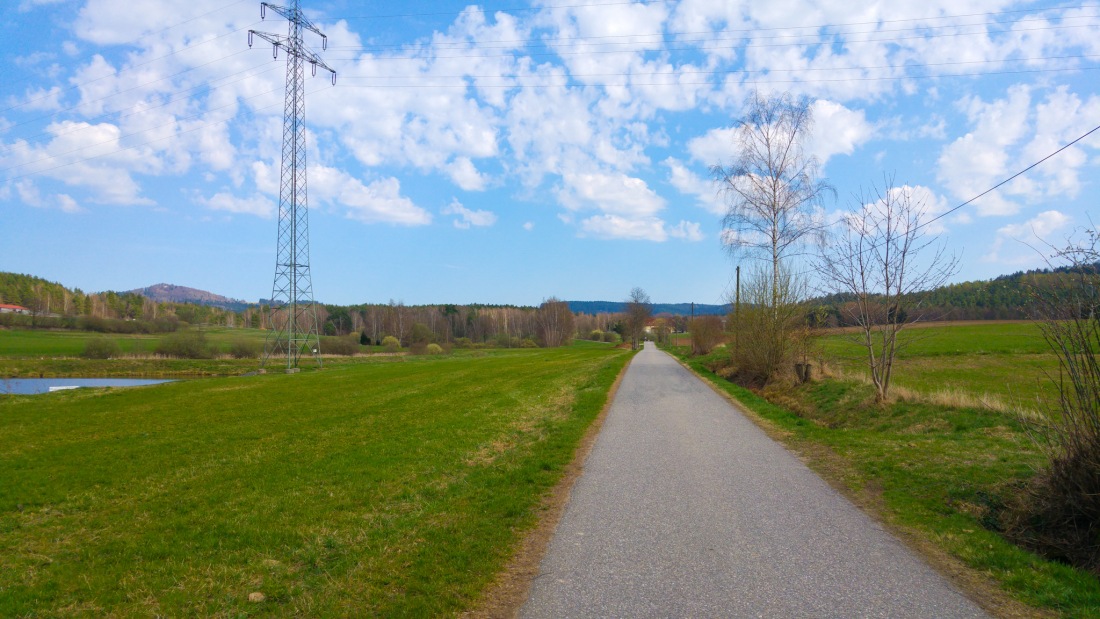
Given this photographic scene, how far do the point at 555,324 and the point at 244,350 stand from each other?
67736mm

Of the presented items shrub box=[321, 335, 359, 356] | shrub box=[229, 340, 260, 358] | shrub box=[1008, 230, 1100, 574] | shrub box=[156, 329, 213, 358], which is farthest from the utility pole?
shrub box=[321, 335, 359, 356]

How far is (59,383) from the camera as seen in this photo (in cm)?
3650

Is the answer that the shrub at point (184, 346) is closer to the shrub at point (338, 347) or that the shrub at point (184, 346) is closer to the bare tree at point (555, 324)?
the shrub at point (338, 347)

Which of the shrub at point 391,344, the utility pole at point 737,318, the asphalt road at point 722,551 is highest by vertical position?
the utility pole at point 737,318

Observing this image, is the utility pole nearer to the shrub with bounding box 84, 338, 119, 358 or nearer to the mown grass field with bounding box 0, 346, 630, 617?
the mown grass field with bounding box 0, 346, 630, 617

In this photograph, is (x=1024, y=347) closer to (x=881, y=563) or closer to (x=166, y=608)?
(x=881, y=563)

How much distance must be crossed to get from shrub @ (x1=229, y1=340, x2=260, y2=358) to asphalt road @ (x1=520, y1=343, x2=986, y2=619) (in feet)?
174

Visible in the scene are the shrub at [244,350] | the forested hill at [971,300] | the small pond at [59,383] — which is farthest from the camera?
the shrub at [244,350]

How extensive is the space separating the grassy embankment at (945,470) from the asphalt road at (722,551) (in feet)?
1.40

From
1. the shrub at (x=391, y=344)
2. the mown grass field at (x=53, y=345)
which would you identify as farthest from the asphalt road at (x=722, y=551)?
the shrub at (x=391, y=344)

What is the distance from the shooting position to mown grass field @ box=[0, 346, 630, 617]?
→ 14.3 ft

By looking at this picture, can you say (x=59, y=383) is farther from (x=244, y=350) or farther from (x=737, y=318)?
(x=737, y=318)

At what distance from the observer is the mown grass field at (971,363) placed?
Answer: 14.8 metres

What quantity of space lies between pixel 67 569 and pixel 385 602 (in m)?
3.20
